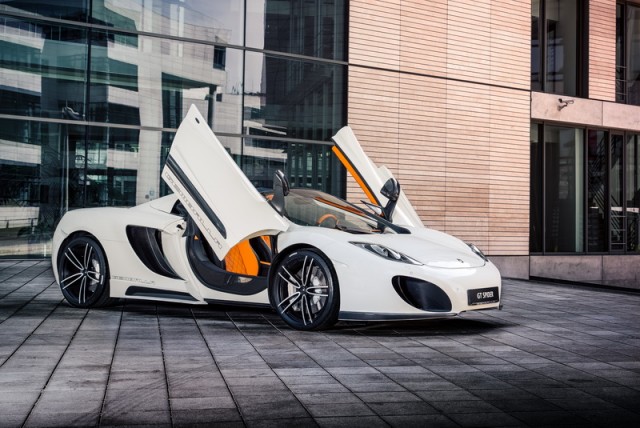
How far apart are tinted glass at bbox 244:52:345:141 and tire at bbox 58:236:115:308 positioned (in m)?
6.51

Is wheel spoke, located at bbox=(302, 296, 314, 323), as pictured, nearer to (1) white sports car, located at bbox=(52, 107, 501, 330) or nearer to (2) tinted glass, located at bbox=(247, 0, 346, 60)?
(1) white sports car, located at bbox=(52, 107, 501, 330)

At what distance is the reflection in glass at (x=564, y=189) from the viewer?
1742cm

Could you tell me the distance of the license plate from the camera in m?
6.09

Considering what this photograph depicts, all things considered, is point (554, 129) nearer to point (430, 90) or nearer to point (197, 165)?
point (430, 90)

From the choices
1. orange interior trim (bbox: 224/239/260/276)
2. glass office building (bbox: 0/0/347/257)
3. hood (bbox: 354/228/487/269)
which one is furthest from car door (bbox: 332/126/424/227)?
glass office building (bbox: 0/0/347/257)

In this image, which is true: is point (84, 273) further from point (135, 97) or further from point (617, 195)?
point (617, 195)

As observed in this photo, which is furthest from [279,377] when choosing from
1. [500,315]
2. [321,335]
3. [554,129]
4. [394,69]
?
[554,129]

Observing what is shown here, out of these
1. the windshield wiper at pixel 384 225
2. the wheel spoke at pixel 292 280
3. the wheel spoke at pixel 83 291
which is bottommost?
the wheel spoke at pixel 83 291

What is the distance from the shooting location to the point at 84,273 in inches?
296

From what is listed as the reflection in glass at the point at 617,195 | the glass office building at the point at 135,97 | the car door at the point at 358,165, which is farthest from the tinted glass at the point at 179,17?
the reflection in glass at the point at 617,195

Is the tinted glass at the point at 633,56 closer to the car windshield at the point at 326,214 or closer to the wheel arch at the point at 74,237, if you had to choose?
the car windshield at the point at 326,214

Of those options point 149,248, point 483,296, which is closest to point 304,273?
point 483,296

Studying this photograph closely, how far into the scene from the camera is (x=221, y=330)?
6316mm

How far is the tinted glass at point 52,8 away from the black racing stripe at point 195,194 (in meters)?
7.05
